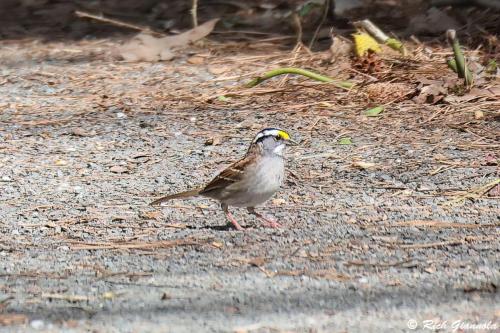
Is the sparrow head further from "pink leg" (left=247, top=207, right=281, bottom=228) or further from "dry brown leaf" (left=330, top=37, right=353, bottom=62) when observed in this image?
"dry brown leaf" (left=330, top=37, right=353, bottom=62)

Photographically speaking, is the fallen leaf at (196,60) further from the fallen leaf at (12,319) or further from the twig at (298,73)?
the fallen leaf at (12,319)

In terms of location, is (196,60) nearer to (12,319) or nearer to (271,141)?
(271,141)

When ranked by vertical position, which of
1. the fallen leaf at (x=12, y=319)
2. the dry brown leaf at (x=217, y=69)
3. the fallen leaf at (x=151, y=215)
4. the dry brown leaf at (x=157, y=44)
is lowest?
the dry brown leaf at (x=157, y=44)

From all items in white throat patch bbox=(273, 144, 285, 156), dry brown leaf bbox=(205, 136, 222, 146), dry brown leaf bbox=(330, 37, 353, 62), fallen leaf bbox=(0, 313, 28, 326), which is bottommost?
dry brown leaf bbox=(330, 37, 353, 62)

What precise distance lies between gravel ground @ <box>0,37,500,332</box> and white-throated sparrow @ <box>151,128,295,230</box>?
16 centimetres

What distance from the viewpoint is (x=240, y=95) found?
28.1 ft

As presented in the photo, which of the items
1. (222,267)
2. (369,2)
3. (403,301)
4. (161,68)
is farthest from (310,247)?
(369,2)

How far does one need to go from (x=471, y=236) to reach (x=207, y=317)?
167cm

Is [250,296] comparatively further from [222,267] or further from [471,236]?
[471,236]

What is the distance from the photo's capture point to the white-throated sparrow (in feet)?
19.2

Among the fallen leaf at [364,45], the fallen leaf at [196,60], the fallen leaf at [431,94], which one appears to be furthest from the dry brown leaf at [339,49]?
the fallen leaf at [196,60]

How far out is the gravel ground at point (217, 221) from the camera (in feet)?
14.9

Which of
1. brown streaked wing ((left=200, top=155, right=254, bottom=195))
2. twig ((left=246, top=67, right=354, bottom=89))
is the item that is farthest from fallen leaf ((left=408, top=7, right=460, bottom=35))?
brown streaked wing ((left=200, top=155, right=254, bottom=195))

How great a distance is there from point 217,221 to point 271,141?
54 centimetres
